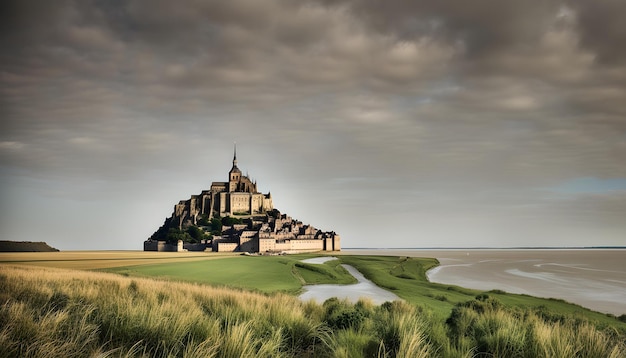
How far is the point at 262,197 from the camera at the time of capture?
149750mm

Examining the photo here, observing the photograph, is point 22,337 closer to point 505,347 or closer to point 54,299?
point 54,299

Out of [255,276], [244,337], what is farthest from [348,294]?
[244,337]

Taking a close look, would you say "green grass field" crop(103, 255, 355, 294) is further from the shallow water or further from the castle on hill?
the castle on hill

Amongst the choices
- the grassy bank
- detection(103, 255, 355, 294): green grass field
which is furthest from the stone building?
the grassy bank

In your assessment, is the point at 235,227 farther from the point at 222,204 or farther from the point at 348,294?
the point at 348,294

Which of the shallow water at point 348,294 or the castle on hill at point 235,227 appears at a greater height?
the castle on hill at point 235,227

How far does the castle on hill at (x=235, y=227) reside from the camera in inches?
4205

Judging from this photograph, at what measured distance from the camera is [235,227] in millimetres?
118688

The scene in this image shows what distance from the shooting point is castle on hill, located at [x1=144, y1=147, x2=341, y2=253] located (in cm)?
10681

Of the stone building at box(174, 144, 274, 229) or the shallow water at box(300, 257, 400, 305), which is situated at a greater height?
the stone building at box(174, 144, 274, 229)

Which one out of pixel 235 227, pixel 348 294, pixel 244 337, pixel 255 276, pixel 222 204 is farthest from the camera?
pixel 222 204

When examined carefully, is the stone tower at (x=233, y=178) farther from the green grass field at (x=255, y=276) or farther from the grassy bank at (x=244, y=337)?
the grassy bank at (x=244, y=337)

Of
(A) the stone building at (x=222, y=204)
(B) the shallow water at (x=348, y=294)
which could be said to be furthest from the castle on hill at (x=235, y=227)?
(B) the shallow water at (x=348, y=294)

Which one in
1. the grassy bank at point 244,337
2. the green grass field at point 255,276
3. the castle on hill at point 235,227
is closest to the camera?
the grassy bank at point 244,337
